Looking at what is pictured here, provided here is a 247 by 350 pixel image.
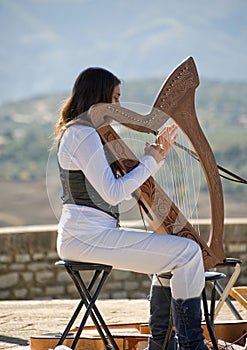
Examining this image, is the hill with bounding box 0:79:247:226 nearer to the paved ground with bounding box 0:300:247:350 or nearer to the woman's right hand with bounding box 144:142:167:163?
the paved ground with bounding box 0:300:247:350

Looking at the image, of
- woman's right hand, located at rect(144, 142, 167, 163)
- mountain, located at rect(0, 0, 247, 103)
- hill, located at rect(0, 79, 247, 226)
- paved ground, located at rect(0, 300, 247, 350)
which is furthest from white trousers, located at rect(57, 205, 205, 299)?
mountain, located at rect(0, 0, 247, 103)

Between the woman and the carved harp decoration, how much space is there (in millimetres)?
51

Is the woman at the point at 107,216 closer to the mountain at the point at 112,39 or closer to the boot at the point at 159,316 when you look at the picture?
the boot at the point at 159,316

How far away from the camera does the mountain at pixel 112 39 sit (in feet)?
336

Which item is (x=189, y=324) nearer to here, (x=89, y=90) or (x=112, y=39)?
(x=89, y=90)

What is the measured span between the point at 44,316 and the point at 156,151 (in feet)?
7.09

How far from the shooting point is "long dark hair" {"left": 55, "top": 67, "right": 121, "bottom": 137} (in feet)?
11.2

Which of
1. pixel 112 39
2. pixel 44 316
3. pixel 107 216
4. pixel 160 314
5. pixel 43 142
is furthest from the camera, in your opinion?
pixel 112 39

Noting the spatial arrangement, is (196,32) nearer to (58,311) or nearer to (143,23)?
(143,23)

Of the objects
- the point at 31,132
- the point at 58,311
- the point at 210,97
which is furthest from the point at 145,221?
the point at 210,97

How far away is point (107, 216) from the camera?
3396 millimetres

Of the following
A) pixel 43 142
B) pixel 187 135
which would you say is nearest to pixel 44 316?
pixel 187 135

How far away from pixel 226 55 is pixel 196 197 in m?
99.4

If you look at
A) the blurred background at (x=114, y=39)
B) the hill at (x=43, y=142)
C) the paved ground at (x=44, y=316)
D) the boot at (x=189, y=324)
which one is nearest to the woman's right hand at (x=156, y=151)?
the boot at (x=189, y=324)
